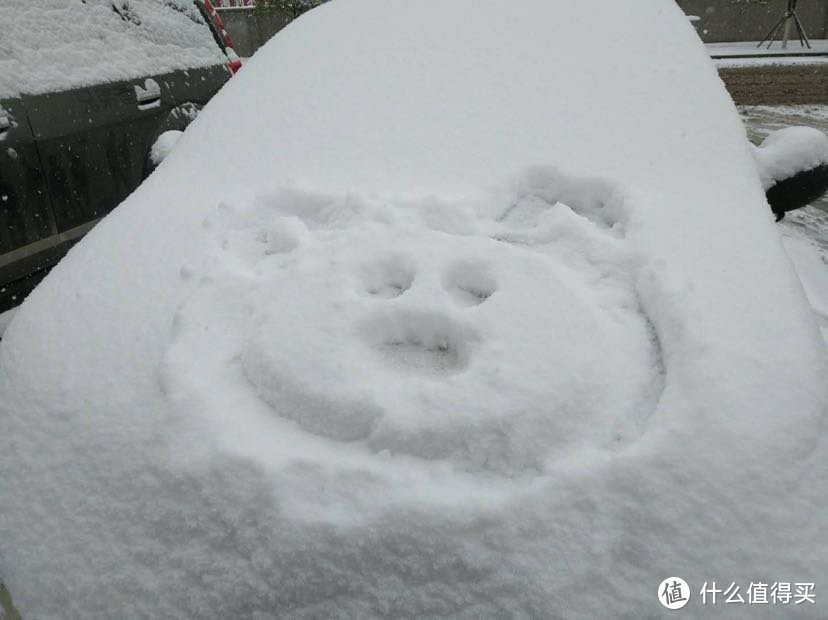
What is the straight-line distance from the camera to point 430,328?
1129 mm

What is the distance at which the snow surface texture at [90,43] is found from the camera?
2.35 metres

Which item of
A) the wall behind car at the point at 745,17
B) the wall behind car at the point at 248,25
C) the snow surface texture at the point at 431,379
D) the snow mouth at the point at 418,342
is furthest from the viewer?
the wall behind car at the point at 248,25

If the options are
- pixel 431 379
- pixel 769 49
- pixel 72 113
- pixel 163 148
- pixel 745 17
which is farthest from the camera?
pixel 745 17

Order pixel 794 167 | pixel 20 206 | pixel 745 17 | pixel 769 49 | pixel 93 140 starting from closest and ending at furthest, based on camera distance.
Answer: pixel 794 167 → pixel 20 206 → pixel 93 140 → pixel 769 49 → pixel 745 17

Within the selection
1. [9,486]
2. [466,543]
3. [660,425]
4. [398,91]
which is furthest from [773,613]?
[398,91]

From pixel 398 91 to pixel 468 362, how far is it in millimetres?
908

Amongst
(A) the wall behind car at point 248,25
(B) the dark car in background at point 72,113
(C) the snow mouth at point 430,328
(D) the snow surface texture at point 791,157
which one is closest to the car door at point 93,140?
(B) the dark car in background at point 72,113

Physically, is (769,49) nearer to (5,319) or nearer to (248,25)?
(248,25)

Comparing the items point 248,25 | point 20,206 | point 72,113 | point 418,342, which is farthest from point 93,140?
point 248,25

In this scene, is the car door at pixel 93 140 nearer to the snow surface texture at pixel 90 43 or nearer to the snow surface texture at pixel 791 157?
the snow surface texture at pixel 90 43

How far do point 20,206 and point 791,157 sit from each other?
2476mm

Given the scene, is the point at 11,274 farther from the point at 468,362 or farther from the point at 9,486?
the point at 468,362

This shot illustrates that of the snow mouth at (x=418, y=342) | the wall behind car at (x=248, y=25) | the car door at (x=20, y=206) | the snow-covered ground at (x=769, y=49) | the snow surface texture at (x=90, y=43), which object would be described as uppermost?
the snow surface texture at (x=90, y=43)

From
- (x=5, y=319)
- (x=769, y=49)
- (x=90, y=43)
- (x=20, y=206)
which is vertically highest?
(x=90, y=43)
